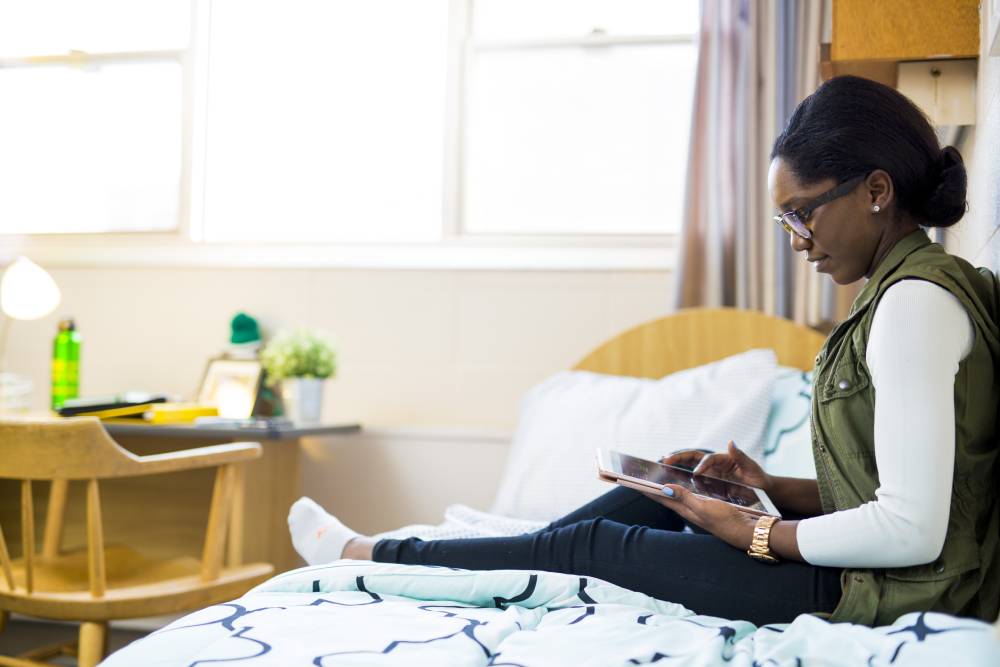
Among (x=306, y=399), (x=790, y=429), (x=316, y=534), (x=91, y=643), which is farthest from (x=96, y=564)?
(x=790, y=429)

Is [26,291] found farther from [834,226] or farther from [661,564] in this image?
[834,226]

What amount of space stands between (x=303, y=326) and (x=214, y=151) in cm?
65

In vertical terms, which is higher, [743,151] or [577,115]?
[577,115]

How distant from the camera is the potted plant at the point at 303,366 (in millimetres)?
2576

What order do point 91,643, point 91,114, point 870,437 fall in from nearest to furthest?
point 870,437 < point 91,643 < point 91,114

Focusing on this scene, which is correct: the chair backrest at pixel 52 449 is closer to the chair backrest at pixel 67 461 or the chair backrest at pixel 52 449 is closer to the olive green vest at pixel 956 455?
the chair backrest at pixel 67 461

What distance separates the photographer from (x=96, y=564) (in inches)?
74.0

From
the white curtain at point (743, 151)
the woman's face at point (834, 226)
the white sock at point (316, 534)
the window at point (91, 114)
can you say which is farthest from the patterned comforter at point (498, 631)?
the window at point (91, 114)

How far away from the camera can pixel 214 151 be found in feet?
10.1

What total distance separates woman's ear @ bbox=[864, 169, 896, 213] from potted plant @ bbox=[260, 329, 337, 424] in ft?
5.44

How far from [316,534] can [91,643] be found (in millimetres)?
660

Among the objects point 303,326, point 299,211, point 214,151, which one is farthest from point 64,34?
point 303,326

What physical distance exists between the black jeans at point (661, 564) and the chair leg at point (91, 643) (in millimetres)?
829

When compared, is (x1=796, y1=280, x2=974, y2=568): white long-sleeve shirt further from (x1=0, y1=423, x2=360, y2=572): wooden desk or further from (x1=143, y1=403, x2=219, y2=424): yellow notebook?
(x1=143, y1=403, x2=219, y2=424): yellow notebook
